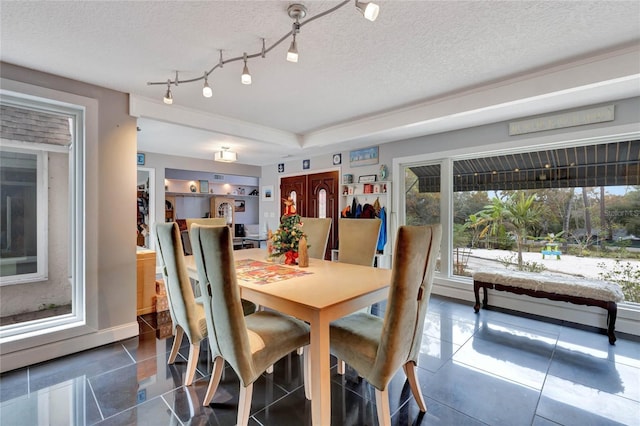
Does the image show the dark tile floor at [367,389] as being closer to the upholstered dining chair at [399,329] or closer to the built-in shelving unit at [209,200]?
the upholstered dining chair at [399,329]

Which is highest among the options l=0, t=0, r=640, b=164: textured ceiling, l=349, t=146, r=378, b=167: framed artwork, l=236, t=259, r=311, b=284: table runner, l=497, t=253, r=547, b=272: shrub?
l=0, t=0, r=640, b=164: textured ceiling

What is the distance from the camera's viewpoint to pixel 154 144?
4785 millimetres

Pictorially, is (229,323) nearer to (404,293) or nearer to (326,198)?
(404,293)

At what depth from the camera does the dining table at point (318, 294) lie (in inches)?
57.7

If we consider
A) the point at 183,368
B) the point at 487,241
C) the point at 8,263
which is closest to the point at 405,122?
the point at 487,241

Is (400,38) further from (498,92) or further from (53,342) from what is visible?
(53,342)

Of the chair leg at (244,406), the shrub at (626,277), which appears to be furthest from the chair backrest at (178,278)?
the shrub at (626,277)

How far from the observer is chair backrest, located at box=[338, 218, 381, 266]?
109 inches

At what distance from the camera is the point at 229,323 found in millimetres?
1471

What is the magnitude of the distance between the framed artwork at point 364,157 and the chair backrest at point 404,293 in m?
3.33

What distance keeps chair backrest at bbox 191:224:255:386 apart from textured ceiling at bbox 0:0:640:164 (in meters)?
1.38

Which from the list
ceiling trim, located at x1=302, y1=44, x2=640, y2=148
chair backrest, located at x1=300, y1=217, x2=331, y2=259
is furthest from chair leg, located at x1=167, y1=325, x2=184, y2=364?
ceiling trim, located at x1=302, y1=44, x2=640, y2=148

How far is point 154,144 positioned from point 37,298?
2.74m

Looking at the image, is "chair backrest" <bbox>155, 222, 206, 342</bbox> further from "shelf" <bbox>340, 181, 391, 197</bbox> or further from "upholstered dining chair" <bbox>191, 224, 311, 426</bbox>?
"shelf" <bbox>340, 181, 391, 197</bbox>
